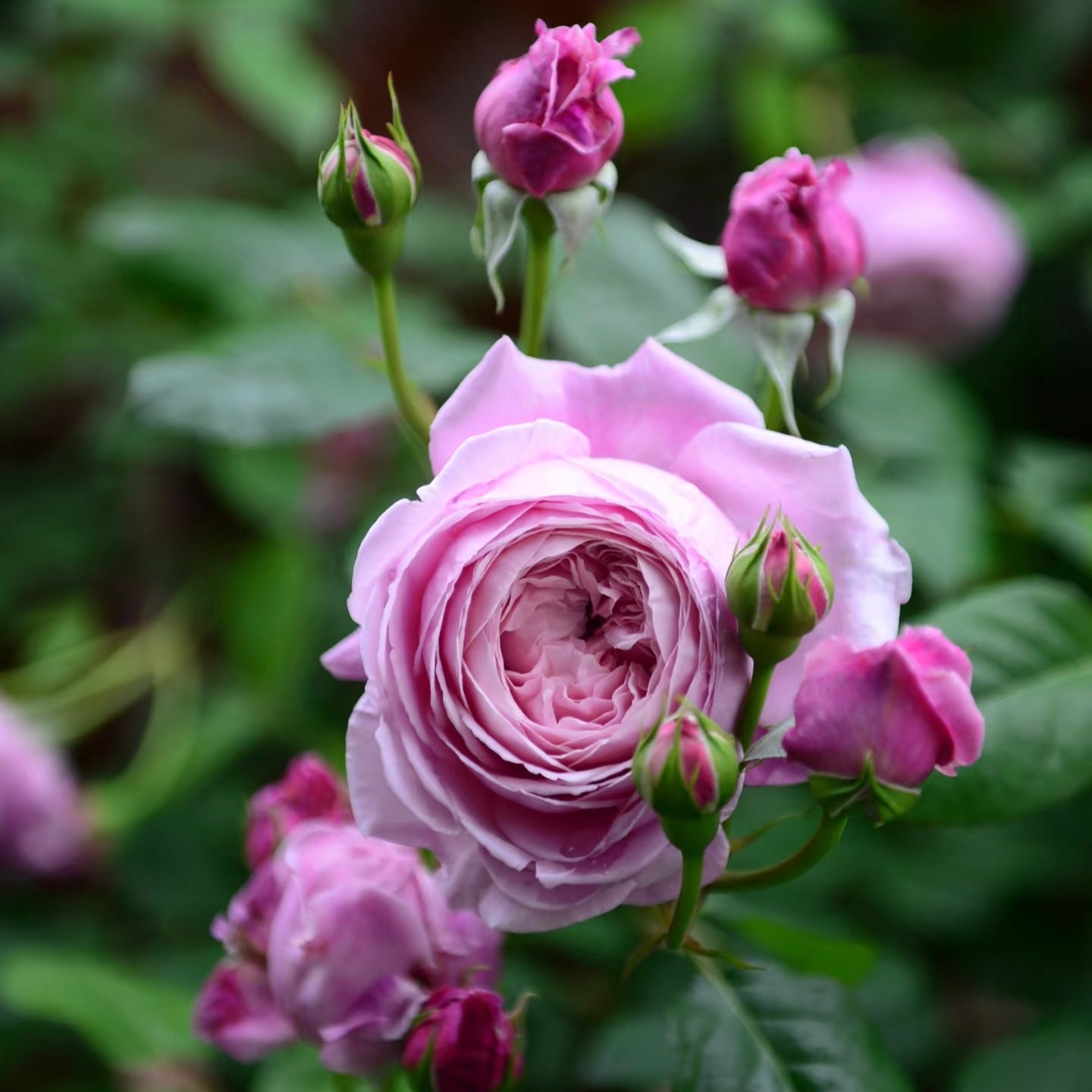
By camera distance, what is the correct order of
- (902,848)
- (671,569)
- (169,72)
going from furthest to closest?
(169,72), (902,848), (671,569)

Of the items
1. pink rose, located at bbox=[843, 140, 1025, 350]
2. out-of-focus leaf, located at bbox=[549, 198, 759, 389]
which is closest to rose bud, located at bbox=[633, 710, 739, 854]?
out-of-focus leaf, located at bbox=[549, 198, 759, 389]

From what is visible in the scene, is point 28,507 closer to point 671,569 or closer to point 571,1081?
point 571,1081

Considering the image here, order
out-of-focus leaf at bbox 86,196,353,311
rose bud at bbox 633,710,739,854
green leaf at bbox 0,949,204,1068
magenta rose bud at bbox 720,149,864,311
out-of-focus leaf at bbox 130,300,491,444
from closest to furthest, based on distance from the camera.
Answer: rose bud at bbox 633,710,739,854, magenta rose bud at bbox 720,149,864,311, out-of-focus leaf at bbox 130,300,491,444, green leaf at bbox 0,949,204,1068, out-of-focus leaf at bbox 86,196,353,311

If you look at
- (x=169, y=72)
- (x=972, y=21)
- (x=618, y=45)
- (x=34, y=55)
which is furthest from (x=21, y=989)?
(x=972, y=21)

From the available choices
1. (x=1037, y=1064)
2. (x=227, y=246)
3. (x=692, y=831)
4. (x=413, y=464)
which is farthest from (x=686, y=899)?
(x=227, y=246)

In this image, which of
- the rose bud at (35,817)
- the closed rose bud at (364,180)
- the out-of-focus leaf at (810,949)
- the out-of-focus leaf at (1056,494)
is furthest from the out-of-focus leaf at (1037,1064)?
the rose bud at (35,817)

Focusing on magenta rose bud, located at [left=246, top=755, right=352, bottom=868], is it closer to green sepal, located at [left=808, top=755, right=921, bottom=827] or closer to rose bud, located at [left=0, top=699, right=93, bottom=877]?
green sepal, located at [left=808, top=755, right=921, bottom=827]

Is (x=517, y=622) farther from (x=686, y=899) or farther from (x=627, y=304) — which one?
(x=627, y=304)
